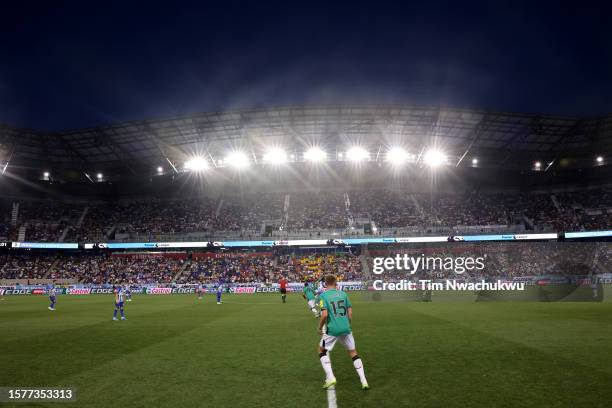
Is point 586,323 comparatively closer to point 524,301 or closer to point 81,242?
point 524,301

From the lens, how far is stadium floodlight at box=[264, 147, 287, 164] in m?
48.1

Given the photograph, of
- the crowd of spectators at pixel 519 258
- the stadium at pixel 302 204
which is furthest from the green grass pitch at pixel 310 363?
the crowd of spectators at pixel 519 258

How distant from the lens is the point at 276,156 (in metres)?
48.1

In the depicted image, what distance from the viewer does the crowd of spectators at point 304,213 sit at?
5394cm

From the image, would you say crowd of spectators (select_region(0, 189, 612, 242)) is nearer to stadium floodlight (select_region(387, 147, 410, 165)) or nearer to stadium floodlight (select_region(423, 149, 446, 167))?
stadium floodlight (select_region(423, 149, 446, 167))

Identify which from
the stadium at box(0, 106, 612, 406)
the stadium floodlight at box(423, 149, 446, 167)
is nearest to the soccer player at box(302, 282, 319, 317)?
the stadium at box(0, 106, 612, 406)

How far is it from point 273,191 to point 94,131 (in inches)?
1121

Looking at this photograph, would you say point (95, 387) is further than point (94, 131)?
No

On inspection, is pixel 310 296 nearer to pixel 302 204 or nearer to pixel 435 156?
pixel 435 156

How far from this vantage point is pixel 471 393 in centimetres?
705

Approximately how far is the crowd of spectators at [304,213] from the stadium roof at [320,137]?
7.54 m

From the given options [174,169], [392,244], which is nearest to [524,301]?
[392,244]

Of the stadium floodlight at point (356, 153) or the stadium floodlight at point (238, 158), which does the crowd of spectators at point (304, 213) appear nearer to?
the stadium floodlight at point (356, 153)

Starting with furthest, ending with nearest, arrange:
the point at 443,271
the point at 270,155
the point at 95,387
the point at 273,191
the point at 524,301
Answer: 1. the point at 273,191
2. the point at 270,155
3. the point at 443,271
4. the point at 524,301
5. the point at 95,387
